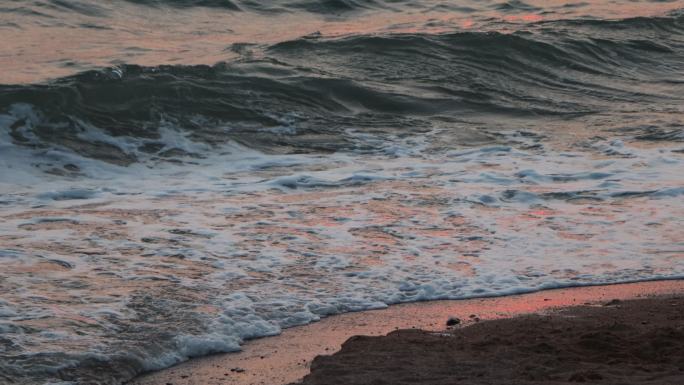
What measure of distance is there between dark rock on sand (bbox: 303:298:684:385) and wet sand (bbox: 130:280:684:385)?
0.02m

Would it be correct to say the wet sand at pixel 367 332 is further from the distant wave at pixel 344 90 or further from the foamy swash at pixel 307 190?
the distant wave at pixel 344 90

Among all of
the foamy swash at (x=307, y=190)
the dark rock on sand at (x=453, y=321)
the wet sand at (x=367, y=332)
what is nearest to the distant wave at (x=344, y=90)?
the foamy swash at (x=307, y=190)

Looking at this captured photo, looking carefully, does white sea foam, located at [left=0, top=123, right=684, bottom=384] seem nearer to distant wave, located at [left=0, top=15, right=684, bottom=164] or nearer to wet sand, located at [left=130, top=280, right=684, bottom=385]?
wet sand, located at [left=130, top=280, right=684, bottom=385]

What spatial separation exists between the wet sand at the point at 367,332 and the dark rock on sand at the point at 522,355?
0.06 ft

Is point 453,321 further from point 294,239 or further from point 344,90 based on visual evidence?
point 344,90

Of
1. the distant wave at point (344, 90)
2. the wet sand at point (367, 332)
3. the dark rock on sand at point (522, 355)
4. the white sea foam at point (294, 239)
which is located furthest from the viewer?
the distant wave at point (344, 90)

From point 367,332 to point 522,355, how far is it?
0.88 metres

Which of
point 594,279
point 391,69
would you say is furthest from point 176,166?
point 391,69

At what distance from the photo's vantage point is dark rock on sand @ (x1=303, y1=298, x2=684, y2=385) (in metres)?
3.66

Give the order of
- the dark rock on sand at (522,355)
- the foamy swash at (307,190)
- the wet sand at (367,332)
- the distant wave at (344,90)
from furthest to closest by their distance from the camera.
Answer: the distant wave at (344,90) → the foamy swash at (307,190) → the wet sand at (367,332) → the dark rock on sand at (522,355)

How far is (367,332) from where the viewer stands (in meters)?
4.59

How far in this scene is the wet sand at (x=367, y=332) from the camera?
13.1 feet

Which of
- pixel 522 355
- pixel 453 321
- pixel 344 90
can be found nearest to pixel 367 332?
pixel 453 321

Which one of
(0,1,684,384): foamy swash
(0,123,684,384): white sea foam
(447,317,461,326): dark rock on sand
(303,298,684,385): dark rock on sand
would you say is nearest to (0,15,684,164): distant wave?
(0,1,684,384): foamy swash
